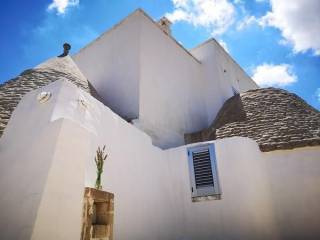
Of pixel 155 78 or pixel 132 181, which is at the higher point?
pixel 155 78

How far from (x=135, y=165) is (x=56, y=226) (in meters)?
3.04

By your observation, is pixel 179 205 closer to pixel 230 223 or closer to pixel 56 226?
pixel 230 223

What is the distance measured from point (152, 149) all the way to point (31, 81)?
4.55 m

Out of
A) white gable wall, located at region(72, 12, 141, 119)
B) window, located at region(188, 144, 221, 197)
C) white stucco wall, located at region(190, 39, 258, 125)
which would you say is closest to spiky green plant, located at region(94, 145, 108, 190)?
window, located at region(188, 144, 221, 197)

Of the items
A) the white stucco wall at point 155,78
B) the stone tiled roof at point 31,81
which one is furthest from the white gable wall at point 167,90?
the stone tiled roof at point 31,81

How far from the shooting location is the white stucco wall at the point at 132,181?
14.4 ft

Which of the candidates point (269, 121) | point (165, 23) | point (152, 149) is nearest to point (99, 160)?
point (152, 149)

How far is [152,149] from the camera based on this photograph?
27.0ft

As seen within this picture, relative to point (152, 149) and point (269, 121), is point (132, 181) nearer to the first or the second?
point (152, 149)

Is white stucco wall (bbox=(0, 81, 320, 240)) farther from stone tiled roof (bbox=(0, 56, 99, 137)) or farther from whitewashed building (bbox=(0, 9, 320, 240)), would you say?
stone tiled roof (bbox=(0, 56, 99, 137))

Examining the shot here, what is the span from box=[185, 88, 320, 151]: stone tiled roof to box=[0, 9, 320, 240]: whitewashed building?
4 cm

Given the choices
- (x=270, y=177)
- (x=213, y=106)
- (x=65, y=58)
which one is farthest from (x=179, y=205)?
(x=65, y=58)

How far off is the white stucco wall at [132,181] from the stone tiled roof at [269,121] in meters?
0.40

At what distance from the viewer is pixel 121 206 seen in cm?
606
